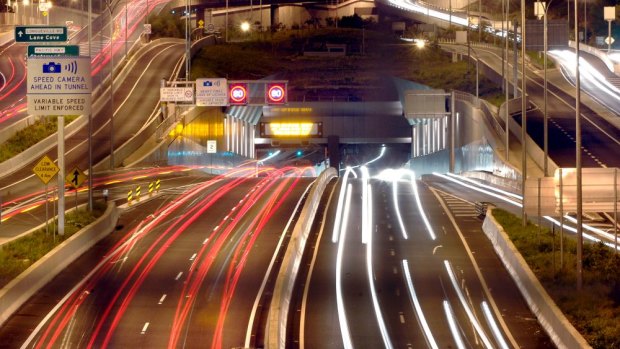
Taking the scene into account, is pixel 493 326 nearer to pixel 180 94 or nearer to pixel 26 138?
pixel 26 138

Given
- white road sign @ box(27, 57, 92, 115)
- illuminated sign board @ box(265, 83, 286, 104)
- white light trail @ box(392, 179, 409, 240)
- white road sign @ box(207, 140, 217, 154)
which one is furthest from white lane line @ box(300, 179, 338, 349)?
white road sign @ box(207, 140, 217, 154)

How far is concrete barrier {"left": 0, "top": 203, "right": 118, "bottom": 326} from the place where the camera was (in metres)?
31.4

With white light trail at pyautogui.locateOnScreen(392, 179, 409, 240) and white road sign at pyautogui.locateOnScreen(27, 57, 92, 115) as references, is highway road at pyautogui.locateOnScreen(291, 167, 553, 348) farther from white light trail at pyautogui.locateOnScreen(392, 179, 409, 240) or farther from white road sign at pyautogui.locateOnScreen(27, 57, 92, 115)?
white road sign at pyautogui.locateOnScreen(27, 57, 92, 115)

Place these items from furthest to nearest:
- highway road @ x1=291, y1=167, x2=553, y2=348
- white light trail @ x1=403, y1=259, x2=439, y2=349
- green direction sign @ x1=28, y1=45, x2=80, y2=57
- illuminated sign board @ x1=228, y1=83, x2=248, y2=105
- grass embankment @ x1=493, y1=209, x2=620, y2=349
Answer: illuminated sign board @ x1=228, y1=83, x2=248, y2=105
green direction sign @ x1=28, y1=45, x2=80, y2=57
highway road @ x1=291, y1=167, x2=553, y2=348
white light trail @ x1=403, y1=259, x2=439, y2=349
grass embankment @ x1=493, y1=209, x2=620, y2=349

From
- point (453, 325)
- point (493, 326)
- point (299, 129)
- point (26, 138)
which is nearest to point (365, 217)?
point (453, 325)

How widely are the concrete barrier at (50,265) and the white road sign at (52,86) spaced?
15.7 feet

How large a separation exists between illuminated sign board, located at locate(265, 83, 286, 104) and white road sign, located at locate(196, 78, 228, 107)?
129 inches

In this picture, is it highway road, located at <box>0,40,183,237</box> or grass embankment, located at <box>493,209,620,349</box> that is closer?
grass embankment, located at <box>493,209,620,349</box>

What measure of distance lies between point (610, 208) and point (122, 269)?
16552mm

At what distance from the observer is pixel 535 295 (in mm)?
33188

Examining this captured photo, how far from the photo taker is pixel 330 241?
153ft

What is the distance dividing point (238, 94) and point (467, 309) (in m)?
54.5

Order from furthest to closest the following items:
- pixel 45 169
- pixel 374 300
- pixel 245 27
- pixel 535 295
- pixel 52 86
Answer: pixel 245 27 → pixel 52 86 → pixel 45 169 → pixel 374 300 → pixel 535 295

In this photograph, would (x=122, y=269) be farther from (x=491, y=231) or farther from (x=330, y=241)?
(x=491, y=231)
